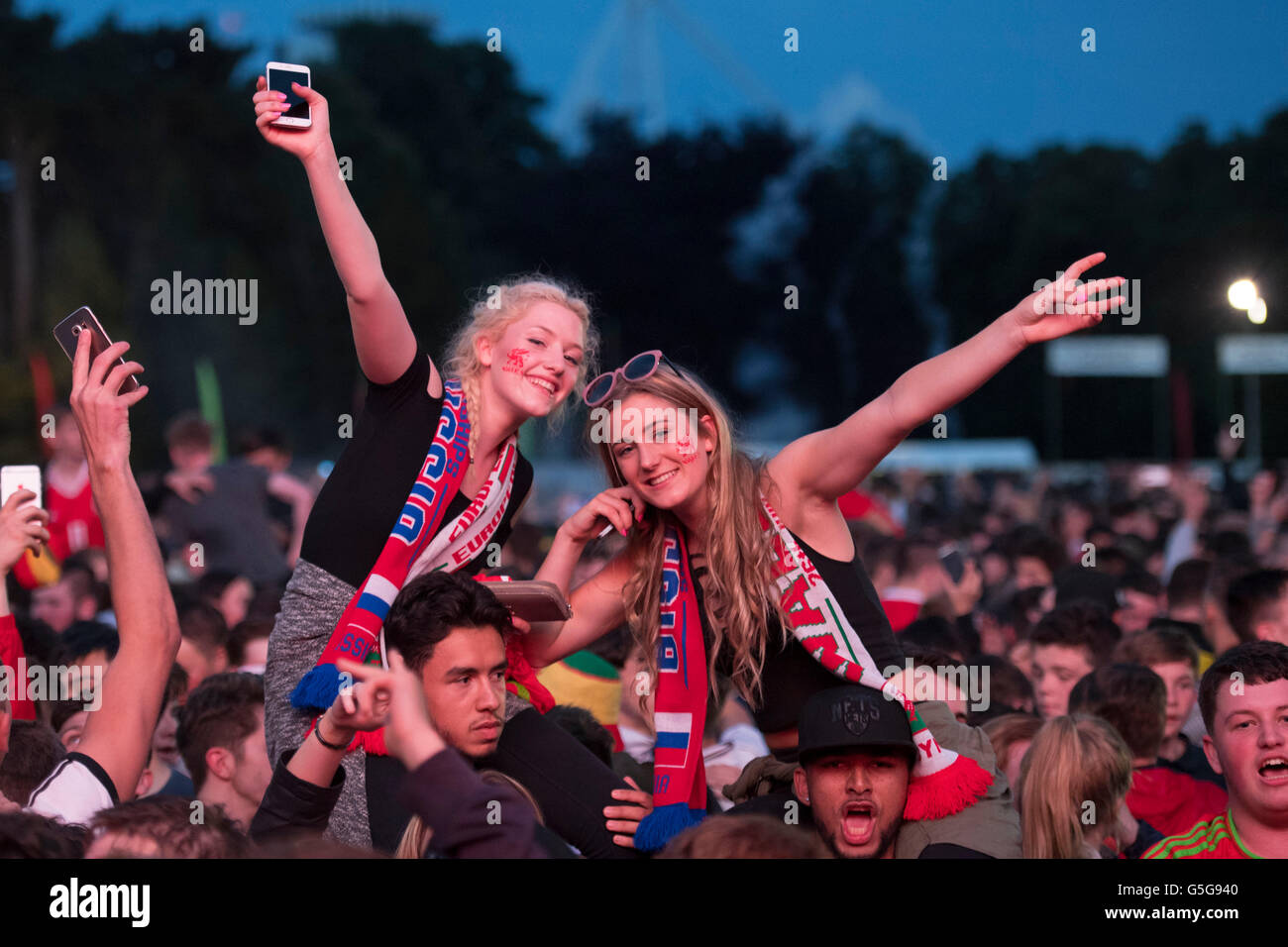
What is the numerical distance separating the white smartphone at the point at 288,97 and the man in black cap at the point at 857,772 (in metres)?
1.80

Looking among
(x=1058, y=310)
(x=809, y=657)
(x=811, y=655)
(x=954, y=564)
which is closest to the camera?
(x=1058, y=310)

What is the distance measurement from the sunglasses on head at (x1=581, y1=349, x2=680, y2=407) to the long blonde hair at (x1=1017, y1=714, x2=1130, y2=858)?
1365mm

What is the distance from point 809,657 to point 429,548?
3.29ft

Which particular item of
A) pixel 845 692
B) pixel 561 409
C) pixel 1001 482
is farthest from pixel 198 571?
pixel 1001 482

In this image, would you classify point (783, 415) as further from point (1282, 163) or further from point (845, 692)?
point (845, 692)

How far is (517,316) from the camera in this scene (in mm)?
4215

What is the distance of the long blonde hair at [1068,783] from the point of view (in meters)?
3.87

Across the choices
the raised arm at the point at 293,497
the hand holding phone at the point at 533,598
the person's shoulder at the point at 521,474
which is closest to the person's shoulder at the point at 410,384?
the person's shoulder at the point at 521,474

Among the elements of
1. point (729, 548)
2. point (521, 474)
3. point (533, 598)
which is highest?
point (521, 474)

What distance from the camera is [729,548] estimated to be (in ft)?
12.4

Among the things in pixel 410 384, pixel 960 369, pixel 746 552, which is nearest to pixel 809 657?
pixel 746 552

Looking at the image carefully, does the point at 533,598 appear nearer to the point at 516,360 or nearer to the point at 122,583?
the point at 516,360
